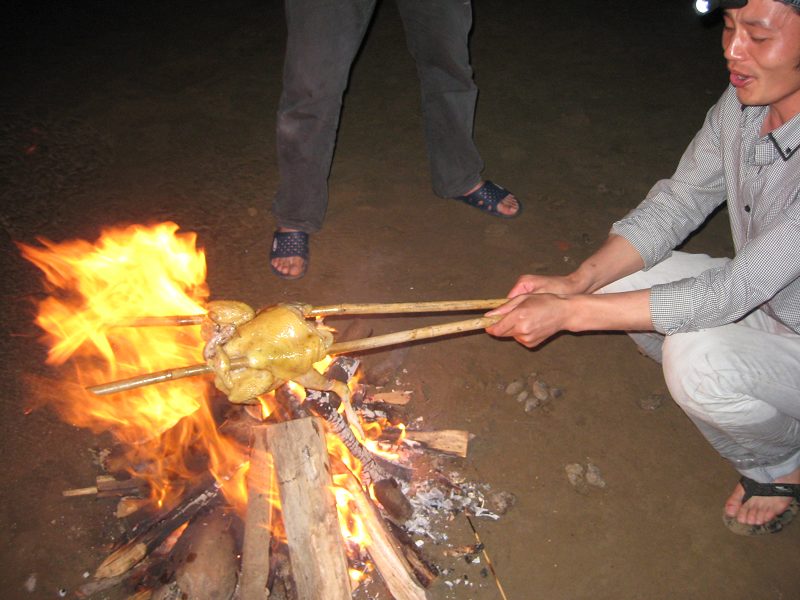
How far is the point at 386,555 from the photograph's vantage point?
8.75 feet

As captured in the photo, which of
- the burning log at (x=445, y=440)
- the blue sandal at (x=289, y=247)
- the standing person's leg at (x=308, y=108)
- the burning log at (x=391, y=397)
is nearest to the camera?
the burning log at (x=445, y=440)

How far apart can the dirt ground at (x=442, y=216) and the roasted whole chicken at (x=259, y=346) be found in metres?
1.20

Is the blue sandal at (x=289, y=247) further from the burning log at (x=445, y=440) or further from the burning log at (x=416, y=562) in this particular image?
the burning log at (x=416, y=562)

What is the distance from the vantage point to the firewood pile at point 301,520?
103 inches

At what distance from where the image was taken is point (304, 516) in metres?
2.63

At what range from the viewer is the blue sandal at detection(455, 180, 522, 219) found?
488 centimetres

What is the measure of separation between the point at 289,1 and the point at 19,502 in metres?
3.19

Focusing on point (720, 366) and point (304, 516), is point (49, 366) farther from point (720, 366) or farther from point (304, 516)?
point (720, 366)

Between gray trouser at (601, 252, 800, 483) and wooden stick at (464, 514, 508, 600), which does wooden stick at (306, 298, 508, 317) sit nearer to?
gray trouser at (601, 252, 800, 483)

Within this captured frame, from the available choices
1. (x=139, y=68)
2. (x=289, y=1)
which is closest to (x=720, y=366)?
(x=289, y=1)

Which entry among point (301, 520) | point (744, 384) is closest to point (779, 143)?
point (744, 384)

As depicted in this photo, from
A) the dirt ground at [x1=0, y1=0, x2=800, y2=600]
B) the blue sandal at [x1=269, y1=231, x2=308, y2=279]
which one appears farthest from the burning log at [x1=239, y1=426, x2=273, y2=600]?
the blue sandal at [x1=269, y1=231, x2=308, y2=279]

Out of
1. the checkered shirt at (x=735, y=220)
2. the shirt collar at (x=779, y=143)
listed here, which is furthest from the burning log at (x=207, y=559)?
the shirt collar at (x=779, y=143)

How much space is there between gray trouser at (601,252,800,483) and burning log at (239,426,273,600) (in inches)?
78.1
